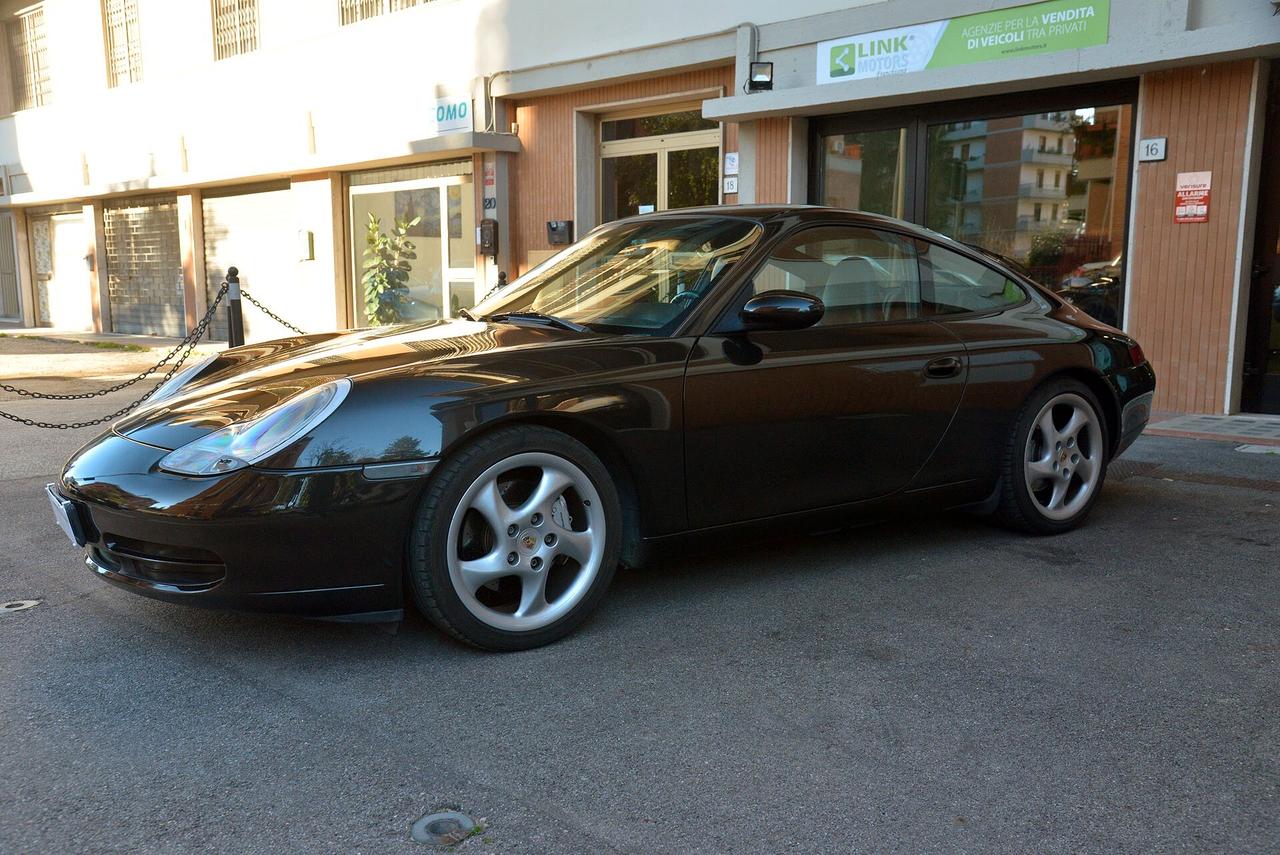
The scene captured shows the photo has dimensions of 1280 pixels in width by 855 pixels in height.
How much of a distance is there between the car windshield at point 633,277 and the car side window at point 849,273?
17 cm

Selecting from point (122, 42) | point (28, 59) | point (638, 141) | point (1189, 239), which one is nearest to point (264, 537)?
point (1189, 239)

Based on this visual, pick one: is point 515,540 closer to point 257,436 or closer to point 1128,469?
point 257,436

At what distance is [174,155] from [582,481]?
57.8 ft

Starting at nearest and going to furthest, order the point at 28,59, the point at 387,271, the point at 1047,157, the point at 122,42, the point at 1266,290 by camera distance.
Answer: the point at 1266,290 < the point at 1047,157 < the point at 387,271 < the point at 122,42 < the point at 28,59

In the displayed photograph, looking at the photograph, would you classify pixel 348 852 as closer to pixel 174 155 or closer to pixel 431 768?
pixel 431 768

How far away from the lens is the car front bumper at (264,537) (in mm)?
2994

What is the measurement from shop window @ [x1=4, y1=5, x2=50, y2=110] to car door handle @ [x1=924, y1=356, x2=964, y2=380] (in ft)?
76.5

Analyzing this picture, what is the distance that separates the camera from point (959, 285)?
4574mm

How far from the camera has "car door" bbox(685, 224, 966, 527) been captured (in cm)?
373

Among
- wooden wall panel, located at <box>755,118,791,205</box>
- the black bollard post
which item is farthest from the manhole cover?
wooden wall panel, located at <box>755,118,791,205</box>

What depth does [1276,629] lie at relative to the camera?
3.61 metres

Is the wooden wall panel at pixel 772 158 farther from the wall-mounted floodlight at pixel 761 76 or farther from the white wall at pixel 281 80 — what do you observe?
the white wall at pixel 281 80

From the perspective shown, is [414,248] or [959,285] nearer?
[959,285]

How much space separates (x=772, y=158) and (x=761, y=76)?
0.79m
